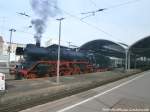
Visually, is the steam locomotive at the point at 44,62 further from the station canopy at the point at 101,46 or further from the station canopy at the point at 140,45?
the station canopy at the point at 101,46

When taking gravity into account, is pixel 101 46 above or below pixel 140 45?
below

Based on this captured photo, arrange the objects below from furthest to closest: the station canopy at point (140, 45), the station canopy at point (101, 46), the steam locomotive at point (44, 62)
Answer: the station canopy at point (101, 46) → the station canopy at point (140, 45) → the steam locomotive at point (44, 62)

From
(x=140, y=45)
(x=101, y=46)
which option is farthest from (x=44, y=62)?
(x=140, y=45)

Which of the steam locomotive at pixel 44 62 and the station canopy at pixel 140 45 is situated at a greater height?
the station canopy at pixel 140 45

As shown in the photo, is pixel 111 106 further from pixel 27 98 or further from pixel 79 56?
pixel 79 56

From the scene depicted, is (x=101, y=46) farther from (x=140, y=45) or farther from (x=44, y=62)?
(x=44, y=62)

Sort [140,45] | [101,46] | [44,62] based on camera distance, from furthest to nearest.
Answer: [101,46] → [140,45] → [44,62]

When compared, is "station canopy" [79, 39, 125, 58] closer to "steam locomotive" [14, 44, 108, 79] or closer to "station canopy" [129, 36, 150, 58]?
"station canopy" [129, 36, 150, 58]

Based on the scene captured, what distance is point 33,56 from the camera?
86.9 feet

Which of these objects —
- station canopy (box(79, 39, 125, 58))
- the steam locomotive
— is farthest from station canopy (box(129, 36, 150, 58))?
the steam locomotive

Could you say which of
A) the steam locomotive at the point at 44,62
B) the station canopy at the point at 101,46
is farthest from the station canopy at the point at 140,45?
the steam locomotive at the point at 44,62

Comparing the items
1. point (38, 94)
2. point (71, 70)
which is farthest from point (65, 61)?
point (38, 94)

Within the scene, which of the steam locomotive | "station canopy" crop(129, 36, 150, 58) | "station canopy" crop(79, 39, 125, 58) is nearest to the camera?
the steam locomotive

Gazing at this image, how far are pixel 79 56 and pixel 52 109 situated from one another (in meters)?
23.7
